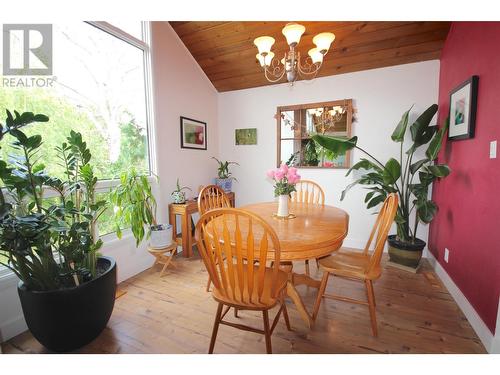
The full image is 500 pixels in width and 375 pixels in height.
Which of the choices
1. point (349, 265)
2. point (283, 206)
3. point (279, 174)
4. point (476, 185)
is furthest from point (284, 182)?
point (476, 185)

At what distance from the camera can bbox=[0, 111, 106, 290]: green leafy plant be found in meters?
1.31

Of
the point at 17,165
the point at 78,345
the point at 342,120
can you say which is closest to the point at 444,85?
the point at 342,120

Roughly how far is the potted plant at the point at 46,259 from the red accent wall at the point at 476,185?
2555mm

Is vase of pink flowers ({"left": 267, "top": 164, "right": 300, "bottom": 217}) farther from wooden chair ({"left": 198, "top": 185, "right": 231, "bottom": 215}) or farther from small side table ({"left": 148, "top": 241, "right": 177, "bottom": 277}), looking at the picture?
small side table ({"left": 148, "top": 241, "right": 177, "bottom": 277})

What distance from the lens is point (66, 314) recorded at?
1449mm

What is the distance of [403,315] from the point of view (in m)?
1.84

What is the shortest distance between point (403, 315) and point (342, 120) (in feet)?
7.49

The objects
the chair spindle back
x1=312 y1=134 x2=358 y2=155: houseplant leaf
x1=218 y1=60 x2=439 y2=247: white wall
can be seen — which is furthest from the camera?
x1=218 y1=60 x2=439 y2=247: white wall

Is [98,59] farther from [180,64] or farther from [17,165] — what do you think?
[17,165]

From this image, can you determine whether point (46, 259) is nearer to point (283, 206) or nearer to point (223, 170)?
point (283, 206)

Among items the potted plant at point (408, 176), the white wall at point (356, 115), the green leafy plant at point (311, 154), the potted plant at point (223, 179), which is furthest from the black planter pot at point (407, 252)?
the potted plant at point (223, 179)

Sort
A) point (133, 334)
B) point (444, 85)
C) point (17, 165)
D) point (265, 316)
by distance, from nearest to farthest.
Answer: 1. point (265, 316)
2. point (17, 165)
3. point (133, 334)
4. point (444, 85)

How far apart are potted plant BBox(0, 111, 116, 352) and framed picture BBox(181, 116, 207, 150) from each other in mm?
1691

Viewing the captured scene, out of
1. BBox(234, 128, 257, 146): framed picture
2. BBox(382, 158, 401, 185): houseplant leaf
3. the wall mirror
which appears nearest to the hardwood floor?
BBox(382, 158, 401, 185): houseplant leaf
